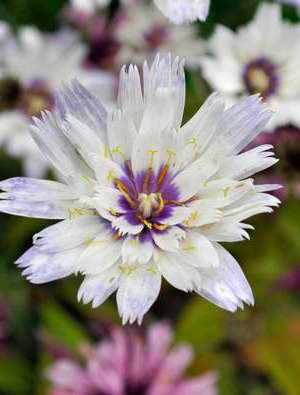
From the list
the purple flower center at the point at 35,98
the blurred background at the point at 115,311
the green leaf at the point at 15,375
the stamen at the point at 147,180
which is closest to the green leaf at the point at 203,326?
the blurred background at the point at 115,311

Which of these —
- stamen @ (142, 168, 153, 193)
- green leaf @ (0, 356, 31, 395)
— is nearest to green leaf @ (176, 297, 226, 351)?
green leaf @ (0, 356, 31, 395)

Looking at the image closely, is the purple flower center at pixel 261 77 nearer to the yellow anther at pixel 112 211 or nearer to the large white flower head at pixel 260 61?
the large white flower head at pixel 260 61

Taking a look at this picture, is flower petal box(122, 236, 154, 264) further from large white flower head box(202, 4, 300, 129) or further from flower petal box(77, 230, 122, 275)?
large white flower head box(202, 4, 300, 129)

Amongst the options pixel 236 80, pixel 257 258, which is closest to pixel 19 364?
pixel 257 258

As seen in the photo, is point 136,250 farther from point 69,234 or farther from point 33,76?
point 33,76

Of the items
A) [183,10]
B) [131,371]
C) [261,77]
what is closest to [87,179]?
[183,10]

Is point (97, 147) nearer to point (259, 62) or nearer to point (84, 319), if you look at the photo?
point (259, 62)
